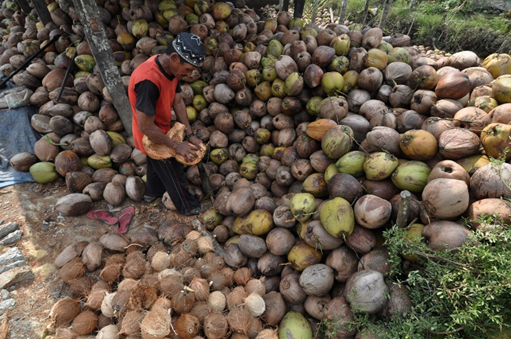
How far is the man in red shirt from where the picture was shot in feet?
9.23

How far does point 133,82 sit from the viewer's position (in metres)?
2.97

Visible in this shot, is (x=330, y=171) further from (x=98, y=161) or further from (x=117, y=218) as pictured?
(x=98, y=161)

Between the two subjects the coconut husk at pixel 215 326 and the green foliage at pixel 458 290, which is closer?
the green foliage at pixel 458 290

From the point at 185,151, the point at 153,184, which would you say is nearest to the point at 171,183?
the point at 153,184

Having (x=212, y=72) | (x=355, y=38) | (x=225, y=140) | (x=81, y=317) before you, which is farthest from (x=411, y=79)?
(x=81, y=317)

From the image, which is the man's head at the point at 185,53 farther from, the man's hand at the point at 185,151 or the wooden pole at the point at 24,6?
the wooden pole at the point at 24,6

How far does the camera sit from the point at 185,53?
276 centimetres

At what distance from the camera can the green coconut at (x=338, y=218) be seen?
2.47 m

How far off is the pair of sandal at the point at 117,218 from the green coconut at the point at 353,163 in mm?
2951

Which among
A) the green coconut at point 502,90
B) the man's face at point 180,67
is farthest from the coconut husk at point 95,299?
the green coconut at point 502,90

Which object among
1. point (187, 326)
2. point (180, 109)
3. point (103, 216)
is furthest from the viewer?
point (103, 216)

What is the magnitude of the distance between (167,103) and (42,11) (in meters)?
5.45

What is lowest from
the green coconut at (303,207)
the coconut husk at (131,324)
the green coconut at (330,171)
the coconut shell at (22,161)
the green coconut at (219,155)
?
the coconut husk at (131,324)

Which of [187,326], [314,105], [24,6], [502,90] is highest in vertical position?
[24,6]
